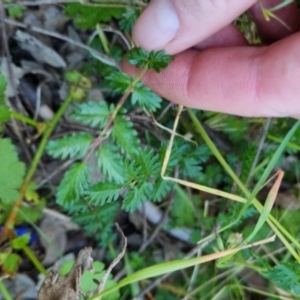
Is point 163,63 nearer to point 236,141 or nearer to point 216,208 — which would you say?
point 236,141

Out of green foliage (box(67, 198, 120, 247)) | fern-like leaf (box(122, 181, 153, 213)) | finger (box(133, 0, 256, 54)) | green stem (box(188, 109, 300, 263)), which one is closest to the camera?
finger (box(133, 0, 256, 54))

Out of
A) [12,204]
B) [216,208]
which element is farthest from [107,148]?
[216,208]

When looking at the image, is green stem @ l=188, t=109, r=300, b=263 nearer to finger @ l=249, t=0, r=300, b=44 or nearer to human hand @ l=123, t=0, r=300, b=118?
human hand @ l=123, t=0, r=300, b=118

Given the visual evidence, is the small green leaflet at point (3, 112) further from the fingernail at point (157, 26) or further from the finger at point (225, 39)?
the finger at point (225, 39)

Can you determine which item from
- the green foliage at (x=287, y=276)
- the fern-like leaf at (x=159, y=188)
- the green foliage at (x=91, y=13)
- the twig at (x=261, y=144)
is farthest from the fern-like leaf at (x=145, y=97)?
the green foliage at (x=287, y=276)

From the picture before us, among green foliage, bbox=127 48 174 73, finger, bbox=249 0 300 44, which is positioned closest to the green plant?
green foliage, bbox=127 48 174 73
